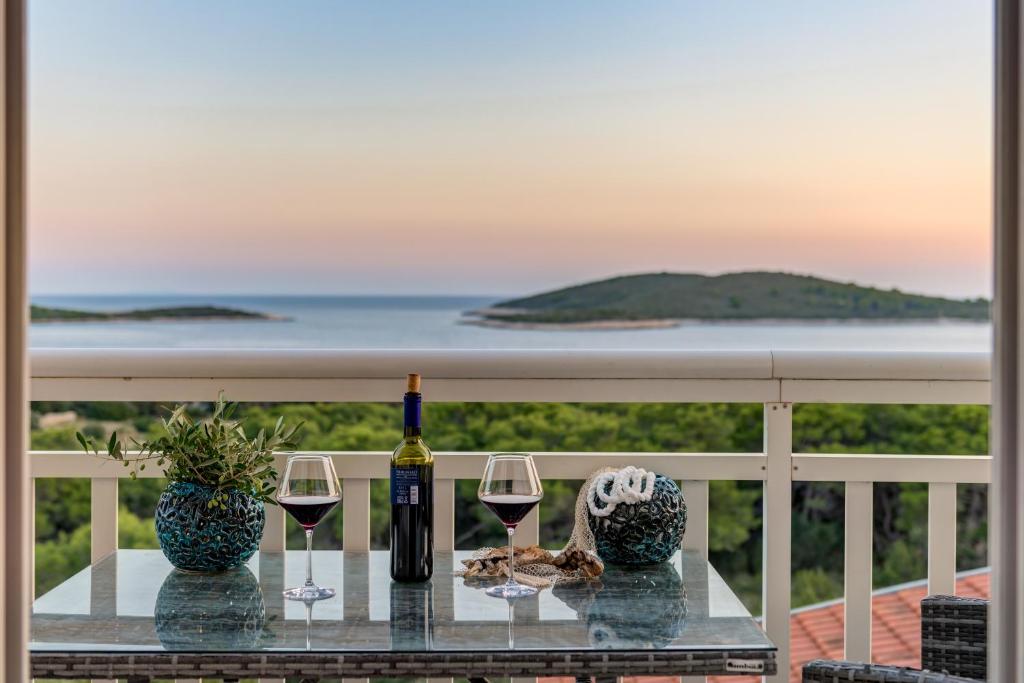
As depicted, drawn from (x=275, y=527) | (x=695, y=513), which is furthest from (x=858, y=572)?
(x=275, y=527)

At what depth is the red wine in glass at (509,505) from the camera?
1.49 metres

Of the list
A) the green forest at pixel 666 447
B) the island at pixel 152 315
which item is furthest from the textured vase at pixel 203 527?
the island at pixel 152 315

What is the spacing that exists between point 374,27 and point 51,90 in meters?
4.12

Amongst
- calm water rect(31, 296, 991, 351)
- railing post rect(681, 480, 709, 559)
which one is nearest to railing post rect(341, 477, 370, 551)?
railing post rect(681, 480, 709, 559)

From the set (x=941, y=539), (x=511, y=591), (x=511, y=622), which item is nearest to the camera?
(x=511, y=622)

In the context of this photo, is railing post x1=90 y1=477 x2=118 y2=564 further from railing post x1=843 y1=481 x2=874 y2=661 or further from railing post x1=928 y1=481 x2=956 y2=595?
railing post x1=928 y1=481 x2=956 y2=595

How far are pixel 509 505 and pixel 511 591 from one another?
0.12m

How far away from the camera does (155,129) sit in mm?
12836

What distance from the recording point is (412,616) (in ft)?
4.45

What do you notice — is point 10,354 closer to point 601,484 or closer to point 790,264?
point 601,484

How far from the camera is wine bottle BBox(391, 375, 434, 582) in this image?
149 cm

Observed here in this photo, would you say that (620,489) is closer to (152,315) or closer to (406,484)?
(406,484)

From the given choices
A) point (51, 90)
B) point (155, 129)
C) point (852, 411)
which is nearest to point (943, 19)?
point (852, 411)

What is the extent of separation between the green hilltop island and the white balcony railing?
10.3 metres
